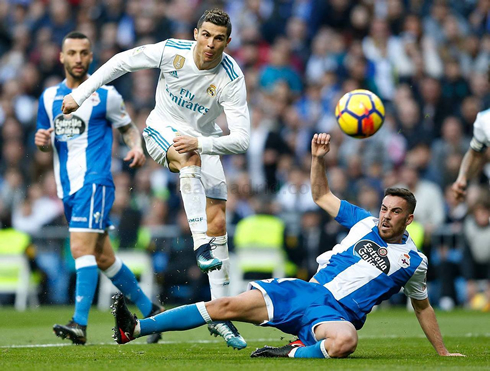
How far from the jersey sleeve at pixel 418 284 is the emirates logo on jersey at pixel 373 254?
265mm

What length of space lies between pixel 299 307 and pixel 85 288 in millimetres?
2664

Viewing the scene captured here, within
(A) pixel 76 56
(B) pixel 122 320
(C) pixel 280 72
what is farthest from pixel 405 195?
(C) pixel 280 72

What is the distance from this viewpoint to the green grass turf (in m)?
6.32

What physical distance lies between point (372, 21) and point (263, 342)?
32.4 ft

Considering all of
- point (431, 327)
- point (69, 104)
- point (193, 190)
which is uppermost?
point (69, 104)

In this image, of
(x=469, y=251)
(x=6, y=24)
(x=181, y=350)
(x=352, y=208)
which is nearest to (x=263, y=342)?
(x=181, y=350)

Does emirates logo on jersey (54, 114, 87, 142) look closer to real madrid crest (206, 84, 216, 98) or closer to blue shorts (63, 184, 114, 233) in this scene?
blue shorts (63, 184, 114, 233)

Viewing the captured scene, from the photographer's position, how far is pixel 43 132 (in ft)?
28.6

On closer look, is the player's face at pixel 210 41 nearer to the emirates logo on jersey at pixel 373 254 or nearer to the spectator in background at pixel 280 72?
the emirates logo on jersey at pixel 373 254

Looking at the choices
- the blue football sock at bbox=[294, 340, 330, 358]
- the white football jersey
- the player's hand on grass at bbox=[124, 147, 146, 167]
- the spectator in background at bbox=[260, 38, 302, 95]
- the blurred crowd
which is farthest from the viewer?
the spectator in background at bbox=[260, 38, 302, 95]

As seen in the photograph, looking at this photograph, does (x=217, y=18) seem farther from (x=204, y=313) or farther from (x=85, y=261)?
A: (x=85, y=261)

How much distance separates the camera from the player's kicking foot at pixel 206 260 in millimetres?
7129

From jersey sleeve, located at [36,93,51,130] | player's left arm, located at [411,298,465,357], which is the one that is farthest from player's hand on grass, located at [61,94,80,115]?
player's left arm, located at [411,298,465,357]

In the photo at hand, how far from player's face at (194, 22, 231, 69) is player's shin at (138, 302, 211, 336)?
226cm
